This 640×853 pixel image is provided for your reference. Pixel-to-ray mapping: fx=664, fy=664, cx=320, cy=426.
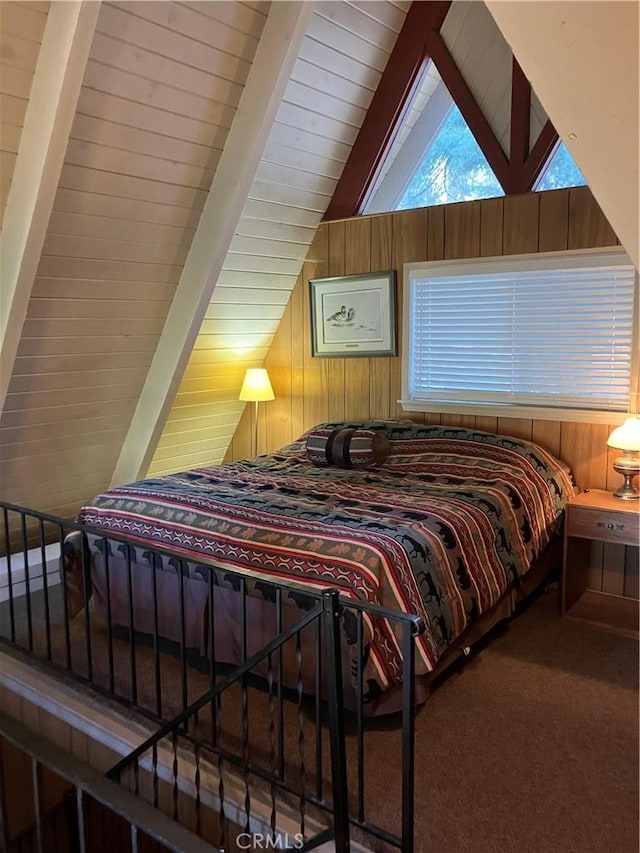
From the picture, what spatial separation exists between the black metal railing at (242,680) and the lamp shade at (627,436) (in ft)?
4.97

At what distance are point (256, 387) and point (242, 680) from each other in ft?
9.04

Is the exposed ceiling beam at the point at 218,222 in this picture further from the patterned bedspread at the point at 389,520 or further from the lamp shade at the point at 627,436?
the lamp shade at the point at 627,436

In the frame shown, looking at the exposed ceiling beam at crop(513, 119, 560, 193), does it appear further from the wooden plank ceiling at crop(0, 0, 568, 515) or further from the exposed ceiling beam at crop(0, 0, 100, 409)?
the exposed ceiling beam at crop(0, 0, 100, 409)

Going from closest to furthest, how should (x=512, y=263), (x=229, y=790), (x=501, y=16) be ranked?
(x=501, y=16), (x=229, y=790), (x=512, y=263)

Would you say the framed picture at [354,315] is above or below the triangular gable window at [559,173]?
below

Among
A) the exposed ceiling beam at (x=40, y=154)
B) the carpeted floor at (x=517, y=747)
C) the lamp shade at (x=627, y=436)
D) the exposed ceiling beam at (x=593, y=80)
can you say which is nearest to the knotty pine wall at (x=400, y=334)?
the lamp shade at (x=627, y=436)

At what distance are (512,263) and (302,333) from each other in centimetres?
155

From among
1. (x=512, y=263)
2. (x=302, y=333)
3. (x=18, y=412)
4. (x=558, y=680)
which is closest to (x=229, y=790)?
(x=558, y=680)

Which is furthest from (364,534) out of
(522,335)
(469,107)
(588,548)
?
(469,107)

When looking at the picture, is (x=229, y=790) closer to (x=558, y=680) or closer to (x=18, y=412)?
(x=558, y=680)

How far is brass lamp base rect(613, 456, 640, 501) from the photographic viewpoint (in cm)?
308

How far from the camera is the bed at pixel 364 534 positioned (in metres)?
2.21

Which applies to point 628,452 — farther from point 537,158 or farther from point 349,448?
point 537,158

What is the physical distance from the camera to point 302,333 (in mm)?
4578
